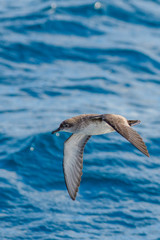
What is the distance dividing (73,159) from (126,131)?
78.9 inches

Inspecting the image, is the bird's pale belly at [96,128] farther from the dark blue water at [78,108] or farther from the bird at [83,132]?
the dark blue water at [78,108]

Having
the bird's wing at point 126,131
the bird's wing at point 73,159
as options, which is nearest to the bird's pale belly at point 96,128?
the bird's wing at point 126,131

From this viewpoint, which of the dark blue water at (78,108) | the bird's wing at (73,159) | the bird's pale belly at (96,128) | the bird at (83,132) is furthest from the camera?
the dark blue water at (78,108)

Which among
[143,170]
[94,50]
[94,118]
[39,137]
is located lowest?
[94,118]

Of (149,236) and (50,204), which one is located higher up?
(50,204)

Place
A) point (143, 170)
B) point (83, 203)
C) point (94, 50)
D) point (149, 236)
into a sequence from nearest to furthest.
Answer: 1. point (149, 236)
2. point (83, 203)
3. point (143, 170)
4. point (94, 50)

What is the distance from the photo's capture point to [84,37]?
18062 mm

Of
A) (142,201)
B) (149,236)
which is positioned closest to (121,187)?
(142,201)

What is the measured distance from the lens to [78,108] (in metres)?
13.8

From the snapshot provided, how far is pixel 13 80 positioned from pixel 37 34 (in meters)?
3.28

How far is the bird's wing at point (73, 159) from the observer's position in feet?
26.9

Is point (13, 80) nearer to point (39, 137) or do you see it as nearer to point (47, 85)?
point (47, 85)

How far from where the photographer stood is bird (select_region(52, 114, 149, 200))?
21.4 feet

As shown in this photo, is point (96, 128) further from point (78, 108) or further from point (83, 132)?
point (78, 108)
